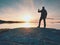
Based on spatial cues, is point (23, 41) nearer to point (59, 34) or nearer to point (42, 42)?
point (42, 42)

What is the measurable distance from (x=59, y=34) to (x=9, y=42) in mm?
6582

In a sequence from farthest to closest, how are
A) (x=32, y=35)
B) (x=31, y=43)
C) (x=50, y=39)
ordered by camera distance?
(x=32, y=35)
(x=50, y=39)
(x=31, y=43)

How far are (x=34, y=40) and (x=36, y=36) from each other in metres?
1.82

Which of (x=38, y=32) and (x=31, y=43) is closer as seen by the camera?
(x=31, y=43)

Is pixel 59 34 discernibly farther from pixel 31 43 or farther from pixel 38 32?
pixel 31 43

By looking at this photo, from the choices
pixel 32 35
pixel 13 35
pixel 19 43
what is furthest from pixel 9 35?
pixel 19 43

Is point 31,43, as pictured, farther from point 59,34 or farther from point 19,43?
point 59,34

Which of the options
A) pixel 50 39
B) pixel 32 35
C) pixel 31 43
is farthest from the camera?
pixel 32 35

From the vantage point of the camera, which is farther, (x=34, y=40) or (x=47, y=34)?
(x=47, y=34)

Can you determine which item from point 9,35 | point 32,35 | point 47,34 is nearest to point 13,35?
point 9,35

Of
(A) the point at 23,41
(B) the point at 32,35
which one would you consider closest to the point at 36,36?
(B) the point at 32,35

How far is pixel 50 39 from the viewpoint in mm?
22281

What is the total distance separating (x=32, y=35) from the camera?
23781mm

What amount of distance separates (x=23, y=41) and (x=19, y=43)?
860mm
